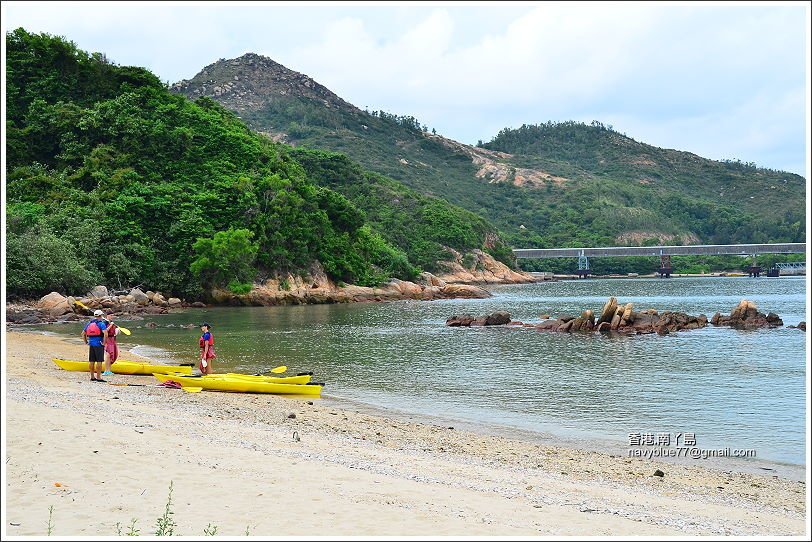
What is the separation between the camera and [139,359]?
26969mm

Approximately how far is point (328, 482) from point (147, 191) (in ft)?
198

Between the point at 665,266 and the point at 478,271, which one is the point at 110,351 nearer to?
the point at 478,271

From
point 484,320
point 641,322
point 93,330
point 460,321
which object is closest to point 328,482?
point 93,330

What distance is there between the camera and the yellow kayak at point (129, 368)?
72.9 feet

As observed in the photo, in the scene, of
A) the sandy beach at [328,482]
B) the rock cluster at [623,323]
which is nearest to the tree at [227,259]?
the rock cluster at [623,323]

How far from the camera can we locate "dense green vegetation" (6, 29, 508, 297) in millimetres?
61312

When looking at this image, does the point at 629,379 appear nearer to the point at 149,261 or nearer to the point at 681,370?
the point at 681,370

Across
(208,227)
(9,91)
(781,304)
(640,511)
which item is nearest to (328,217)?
(208,227)

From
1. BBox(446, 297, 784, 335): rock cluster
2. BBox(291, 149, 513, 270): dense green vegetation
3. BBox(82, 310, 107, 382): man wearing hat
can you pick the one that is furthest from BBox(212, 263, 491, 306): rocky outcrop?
BBox(82, 310, 107, 382): man wearing hat

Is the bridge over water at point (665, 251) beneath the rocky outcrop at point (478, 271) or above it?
above

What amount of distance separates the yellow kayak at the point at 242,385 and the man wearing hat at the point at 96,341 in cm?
173

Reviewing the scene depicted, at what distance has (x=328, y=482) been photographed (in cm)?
1013

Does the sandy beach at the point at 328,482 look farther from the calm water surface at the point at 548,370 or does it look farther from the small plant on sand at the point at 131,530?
the calm water surface at the point at 548,370

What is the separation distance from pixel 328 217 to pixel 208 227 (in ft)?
53.5
